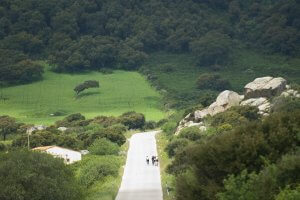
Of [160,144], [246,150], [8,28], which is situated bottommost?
[160,144]

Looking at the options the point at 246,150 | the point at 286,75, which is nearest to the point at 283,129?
the point at 246,150

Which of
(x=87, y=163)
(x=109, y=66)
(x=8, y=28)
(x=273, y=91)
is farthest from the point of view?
(x=8, y=28)

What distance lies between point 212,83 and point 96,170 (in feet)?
259

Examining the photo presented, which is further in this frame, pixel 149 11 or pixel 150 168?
pixel 149 11

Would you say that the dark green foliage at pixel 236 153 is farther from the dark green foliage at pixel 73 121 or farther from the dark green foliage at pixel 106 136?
the dark green foliage at pixel 73 121

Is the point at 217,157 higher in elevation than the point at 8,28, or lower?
lower

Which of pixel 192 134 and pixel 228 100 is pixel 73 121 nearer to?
pixel 228 100

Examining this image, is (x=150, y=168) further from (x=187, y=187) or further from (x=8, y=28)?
(x=8, y=28)

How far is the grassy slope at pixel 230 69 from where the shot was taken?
422 feet

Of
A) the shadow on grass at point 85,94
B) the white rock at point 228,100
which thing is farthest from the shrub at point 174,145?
the shadow on grass at point 85,94

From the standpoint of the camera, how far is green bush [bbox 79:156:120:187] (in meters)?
48.6

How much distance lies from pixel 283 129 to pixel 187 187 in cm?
477

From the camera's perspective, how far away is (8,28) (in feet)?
531

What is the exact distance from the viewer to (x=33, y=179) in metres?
38.9
